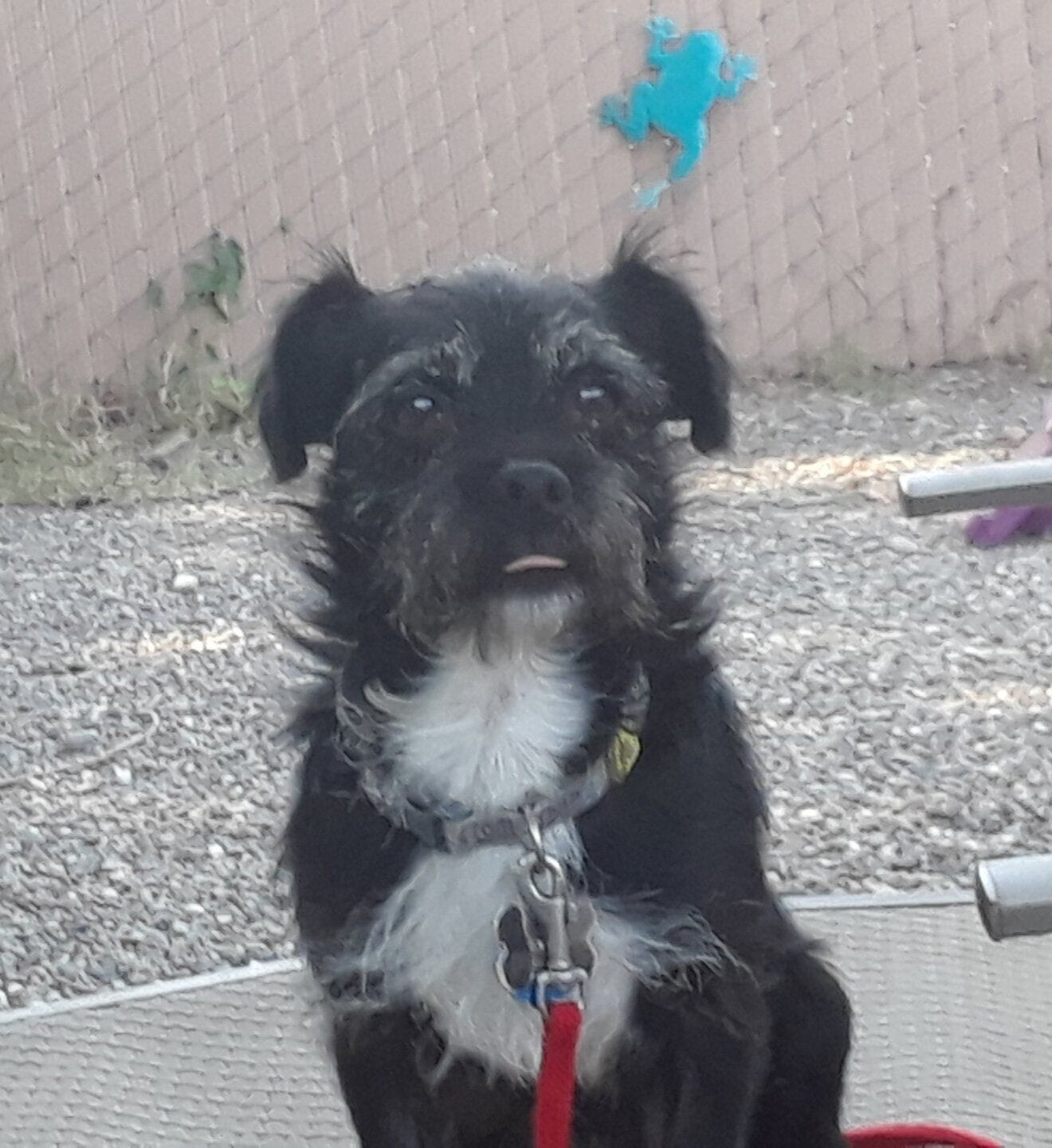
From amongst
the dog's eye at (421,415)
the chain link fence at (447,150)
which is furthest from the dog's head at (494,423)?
the chain link fence at (447,150)

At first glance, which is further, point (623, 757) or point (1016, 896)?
point (623, 757)

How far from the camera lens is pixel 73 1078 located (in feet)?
7.41

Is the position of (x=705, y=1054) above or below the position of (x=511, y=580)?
below

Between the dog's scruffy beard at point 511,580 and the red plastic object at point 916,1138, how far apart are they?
0.66 metres

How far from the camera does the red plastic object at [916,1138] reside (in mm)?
1872

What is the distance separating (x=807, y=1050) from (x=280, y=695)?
118cm

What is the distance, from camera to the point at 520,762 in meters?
1.77

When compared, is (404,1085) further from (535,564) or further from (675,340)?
(675,340)

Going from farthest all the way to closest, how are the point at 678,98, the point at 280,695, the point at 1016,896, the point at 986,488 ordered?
the point at 678,98 < the point at 280,695 < the point at 986,488 < the point at 1016,896

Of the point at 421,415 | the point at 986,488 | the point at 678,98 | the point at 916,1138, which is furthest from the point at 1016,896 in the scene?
the point at 678,98

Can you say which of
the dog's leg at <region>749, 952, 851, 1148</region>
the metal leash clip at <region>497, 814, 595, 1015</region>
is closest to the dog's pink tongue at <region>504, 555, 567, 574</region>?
the metal leash clip at <region>497, 814, 595, 1015</region>

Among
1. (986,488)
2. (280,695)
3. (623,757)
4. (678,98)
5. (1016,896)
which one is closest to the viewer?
(1016,896)

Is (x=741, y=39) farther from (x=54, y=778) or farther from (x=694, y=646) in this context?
(x=694, y=646)

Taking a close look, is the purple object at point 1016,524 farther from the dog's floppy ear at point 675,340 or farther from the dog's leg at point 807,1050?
the dog's leg at point 807,1050
